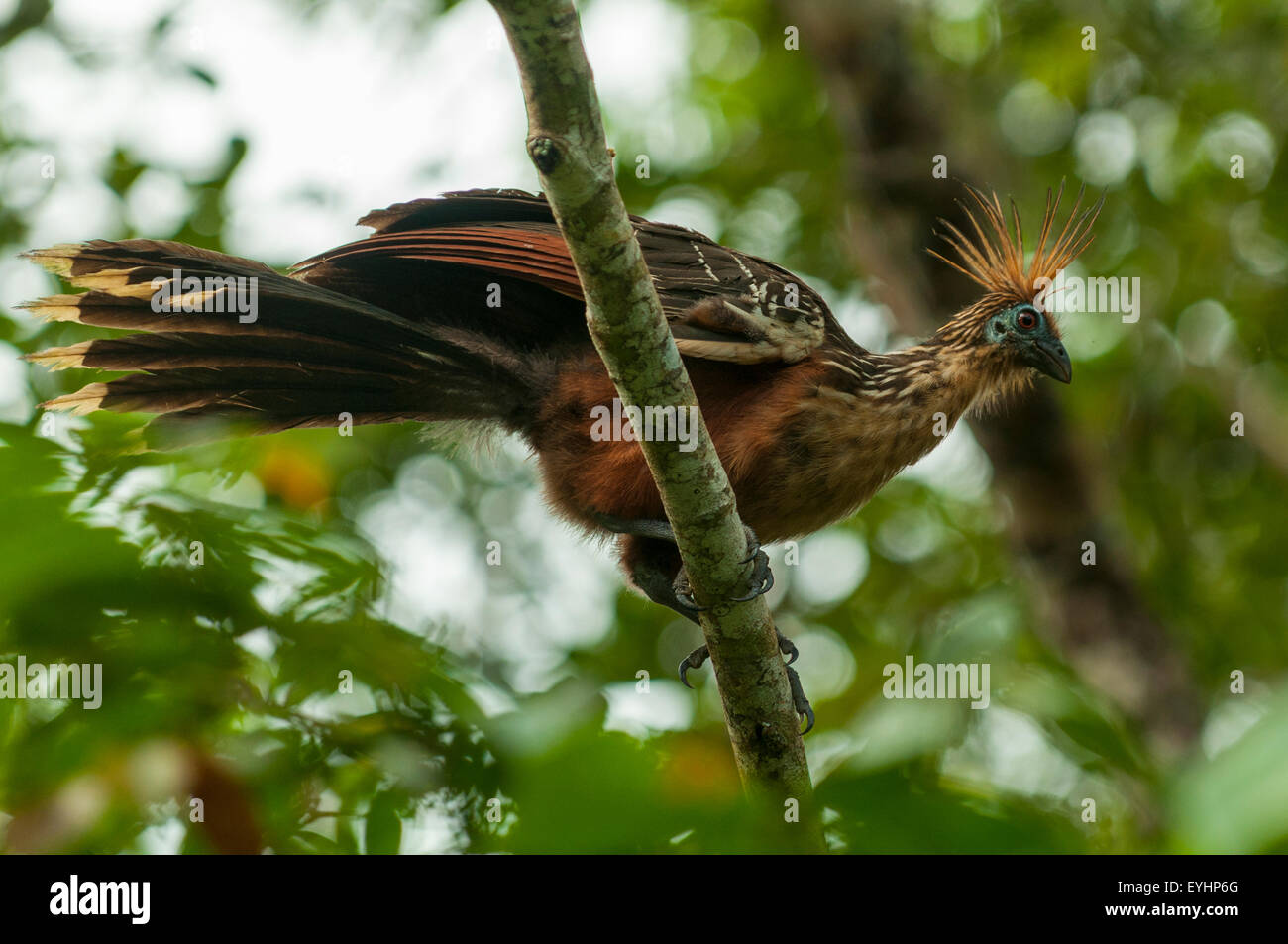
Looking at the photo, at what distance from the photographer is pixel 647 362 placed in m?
2.78

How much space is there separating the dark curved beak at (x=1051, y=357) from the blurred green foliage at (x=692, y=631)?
1085 millimetres

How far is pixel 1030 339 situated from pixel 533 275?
2048mm

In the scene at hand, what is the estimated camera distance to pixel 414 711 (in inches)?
80.7

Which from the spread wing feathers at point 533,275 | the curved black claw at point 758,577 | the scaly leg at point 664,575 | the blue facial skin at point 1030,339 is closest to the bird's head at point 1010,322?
the blue facial skin at point 1030,339

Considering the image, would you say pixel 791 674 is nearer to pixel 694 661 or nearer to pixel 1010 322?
pixel 694 661

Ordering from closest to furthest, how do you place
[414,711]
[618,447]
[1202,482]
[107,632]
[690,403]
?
[107,632] < [414,711] < [690,403] < [618,447] < [1202,482]

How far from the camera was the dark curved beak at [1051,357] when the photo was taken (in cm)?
446

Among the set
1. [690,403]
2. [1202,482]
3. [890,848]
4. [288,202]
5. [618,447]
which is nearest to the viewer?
[890,848]

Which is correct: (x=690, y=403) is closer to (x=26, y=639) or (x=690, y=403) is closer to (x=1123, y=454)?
(x=26, y=639)

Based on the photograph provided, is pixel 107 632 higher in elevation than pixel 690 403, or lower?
lower

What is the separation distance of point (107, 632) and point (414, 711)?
0.52 m

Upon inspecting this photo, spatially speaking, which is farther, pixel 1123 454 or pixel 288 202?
pixel 1123 454

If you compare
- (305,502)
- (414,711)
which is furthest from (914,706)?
(305,502)

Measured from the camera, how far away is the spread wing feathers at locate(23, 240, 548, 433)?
11.1 ft
